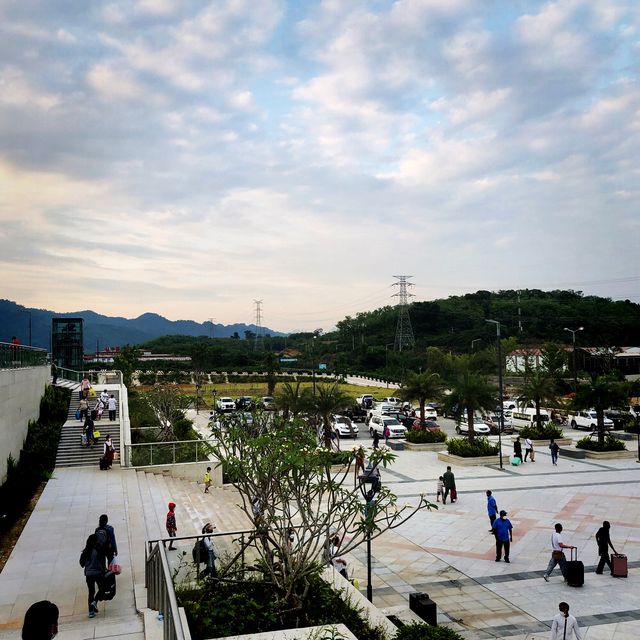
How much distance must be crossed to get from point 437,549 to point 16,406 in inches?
582

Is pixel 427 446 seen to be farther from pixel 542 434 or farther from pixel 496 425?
pixel 496 425

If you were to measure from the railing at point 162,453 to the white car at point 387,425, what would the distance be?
16591 millimetres

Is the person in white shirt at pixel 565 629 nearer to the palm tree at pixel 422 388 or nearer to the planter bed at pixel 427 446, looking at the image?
the planter bed at pixel 427 446

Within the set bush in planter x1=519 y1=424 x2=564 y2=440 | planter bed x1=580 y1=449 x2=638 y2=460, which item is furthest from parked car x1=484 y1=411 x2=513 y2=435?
planter bed x1=580 y1=449 x2=638 y2=460

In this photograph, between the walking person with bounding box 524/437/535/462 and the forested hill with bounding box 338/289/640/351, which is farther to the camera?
the forested hill with bounding box 338/289/640/351

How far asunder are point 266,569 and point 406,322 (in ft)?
319

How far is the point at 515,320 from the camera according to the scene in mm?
100375

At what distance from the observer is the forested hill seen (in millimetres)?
84375

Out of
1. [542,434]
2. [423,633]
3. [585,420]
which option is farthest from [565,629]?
[585,420]

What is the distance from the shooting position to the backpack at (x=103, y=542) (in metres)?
9.16

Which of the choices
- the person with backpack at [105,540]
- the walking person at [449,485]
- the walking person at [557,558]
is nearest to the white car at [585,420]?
the walking person at [449,485]

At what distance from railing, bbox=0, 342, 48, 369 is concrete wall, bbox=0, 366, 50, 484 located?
233 mm

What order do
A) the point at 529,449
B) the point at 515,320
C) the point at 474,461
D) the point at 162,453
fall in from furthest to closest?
the point at 515,320, the point at 529,449, the point at 474,461, the point at 162,453

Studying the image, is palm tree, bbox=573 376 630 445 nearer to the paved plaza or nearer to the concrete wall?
the paved plaza
